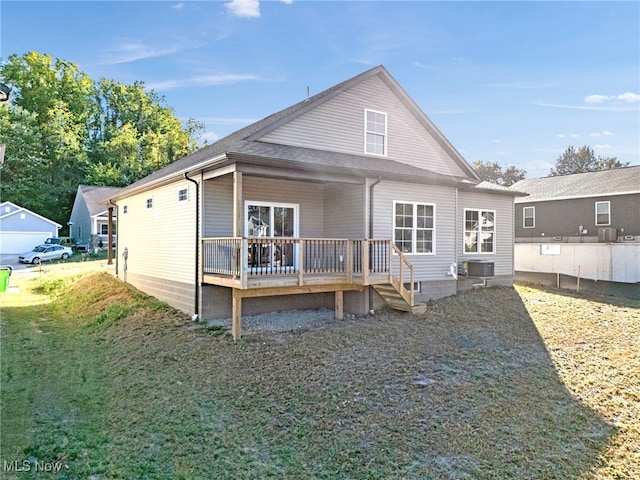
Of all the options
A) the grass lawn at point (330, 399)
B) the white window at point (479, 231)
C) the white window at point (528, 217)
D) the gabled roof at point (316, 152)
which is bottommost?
the grass lawn at point (330, 399)

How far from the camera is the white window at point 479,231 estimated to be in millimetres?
14070

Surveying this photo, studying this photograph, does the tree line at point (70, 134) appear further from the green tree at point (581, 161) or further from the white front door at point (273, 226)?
the green tree at point (581, 161)

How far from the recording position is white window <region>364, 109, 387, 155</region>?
12.6m

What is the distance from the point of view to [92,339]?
978 centimetres

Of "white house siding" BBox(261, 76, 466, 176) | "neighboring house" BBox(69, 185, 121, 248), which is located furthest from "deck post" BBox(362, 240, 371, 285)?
"neighboring house" BBox(69, 185, 121, 248)

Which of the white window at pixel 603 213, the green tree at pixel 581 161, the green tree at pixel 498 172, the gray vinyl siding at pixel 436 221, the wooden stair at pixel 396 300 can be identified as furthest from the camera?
the green tree at pixel 498 172

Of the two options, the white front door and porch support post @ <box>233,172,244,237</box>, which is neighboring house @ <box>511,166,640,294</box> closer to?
the white front door

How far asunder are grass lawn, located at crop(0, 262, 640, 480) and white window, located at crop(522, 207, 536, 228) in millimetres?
13026

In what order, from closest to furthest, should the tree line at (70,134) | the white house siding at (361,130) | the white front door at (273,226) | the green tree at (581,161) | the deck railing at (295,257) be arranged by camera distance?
1. the deck railing at (295,257)
2. the white front door at (273,226)
3. the white house siding at (361,130)
4. the tree line at (70,134)
5. the green tree at (581,161)

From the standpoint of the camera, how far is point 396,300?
1083 centimetres

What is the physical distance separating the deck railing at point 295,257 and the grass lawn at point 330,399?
4.37 ft

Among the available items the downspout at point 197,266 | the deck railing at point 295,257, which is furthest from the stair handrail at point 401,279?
the downspout at point 197,266

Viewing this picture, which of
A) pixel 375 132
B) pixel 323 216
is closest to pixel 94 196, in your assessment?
pixel 323 216

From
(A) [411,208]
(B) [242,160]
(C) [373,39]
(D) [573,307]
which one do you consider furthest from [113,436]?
(C) [373,39]
